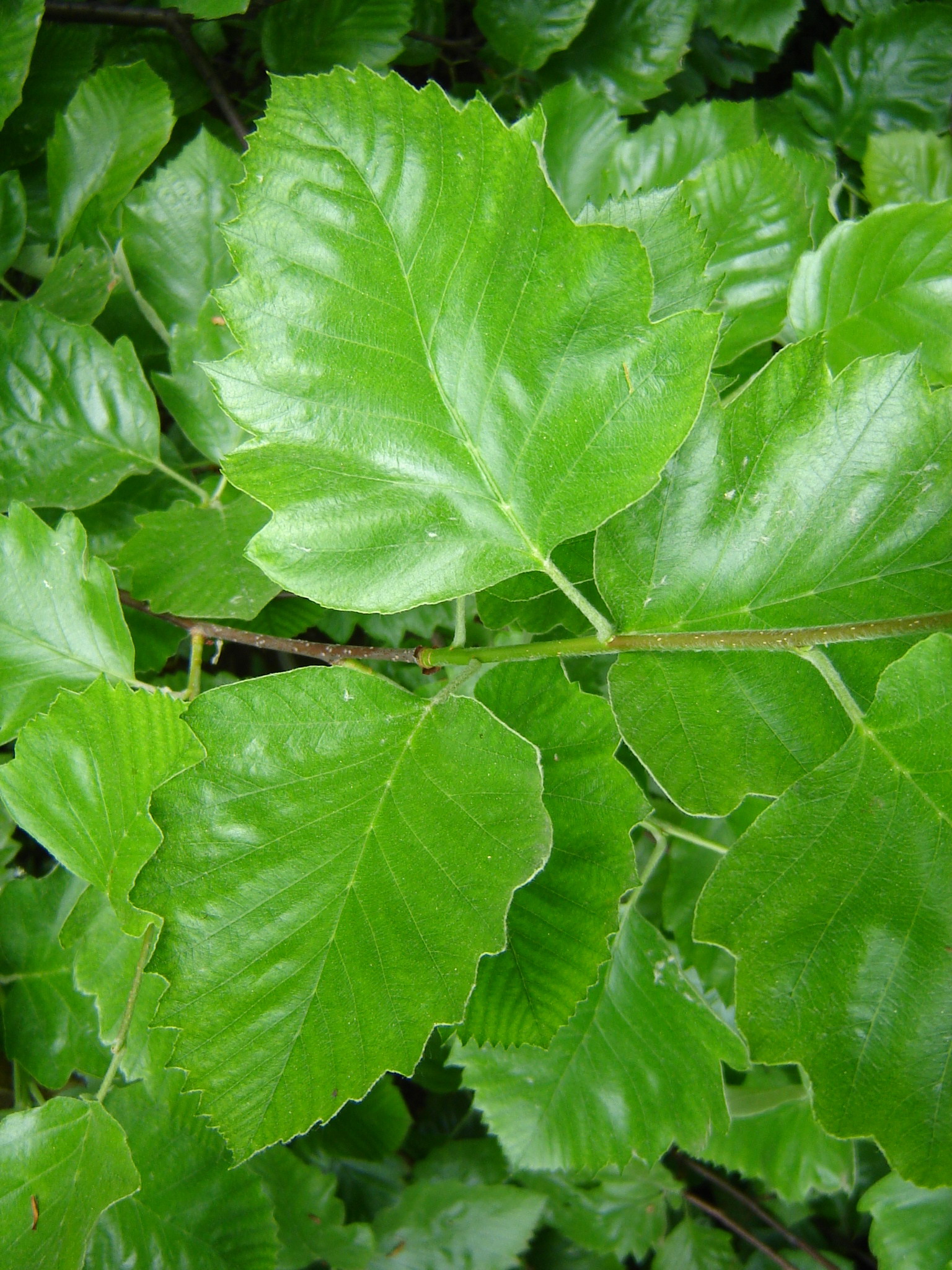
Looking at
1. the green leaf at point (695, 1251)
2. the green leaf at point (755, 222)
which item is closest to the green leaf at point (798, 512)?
the green leaf at point (755, 222)

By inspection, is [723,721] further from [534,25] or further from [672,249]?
[534,25]

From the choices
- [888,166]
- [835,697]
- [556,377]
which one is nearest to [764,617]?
[835,697]

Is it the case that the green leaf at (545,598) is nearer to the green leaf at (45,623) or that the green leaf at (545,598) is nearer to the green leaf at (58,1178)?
the green leaf at (45,623)

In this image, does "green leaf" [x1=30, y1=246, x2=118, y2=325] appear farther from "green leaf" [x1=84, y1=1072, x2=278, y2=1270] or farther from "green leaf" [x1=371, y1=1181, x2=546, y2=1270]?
"green leaf" [x1=371, y1=1181, x2=546, y2=1270]

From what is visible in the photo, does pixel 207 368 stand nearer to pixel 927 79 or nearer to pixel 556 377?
pixel 556 377

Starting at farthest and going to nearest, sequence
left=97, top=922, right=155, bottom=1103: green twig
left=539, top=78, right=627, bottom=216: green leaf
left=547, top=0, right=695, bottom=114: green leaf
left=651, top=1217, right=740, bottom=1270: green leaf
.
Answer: left=651, top=1217, right=740, bottom=1270: green leaf → left=547, top=0, right=695, bottom=114: green leaf → left=539, top=78, right=627, bottom=216: green leaf → left=97, top=922, right=155, bottom=1103: green twig

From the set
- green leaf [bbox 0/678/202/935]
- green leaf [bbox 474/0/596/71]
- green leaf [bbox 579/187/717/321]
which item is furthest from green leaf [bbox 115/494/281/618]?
green leaf [bbox 474/0/596/71]

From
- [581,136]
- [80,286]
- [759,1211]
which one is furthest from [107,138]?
[759,1211]
